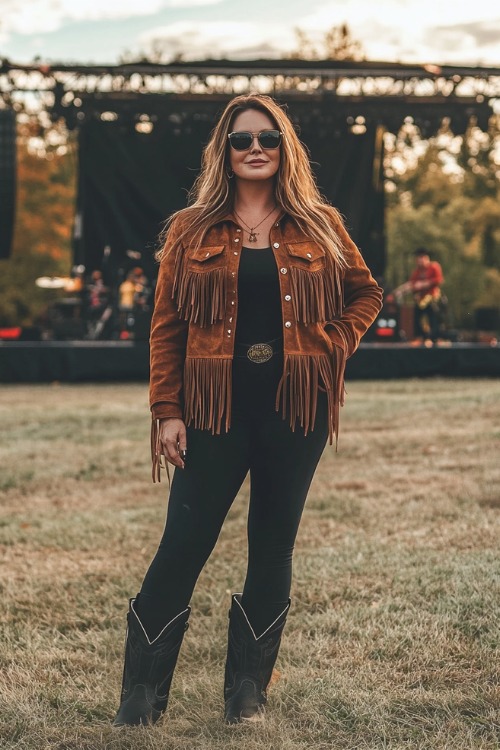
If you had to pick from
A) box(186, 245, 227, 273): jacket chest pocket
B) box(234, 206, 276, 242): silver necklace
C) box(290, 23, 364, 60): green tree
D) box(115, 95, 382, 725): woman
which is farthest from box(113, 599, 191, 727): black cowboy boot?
box(290, 23, 364, 60): green tree

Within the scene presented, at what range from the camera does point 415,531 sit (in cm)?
525

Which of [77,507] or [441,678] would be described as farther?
[77,507]

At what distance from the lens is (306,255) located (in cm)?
262

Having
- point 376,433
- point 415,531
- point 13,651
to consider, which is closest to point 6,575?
point 13,651

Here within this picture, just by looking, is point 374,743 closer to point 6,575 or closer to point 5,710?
point 5,710

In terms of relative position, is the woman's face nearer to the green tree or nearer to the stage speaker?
the stage speaker

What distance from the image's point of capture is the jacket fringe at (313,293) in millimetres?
2574

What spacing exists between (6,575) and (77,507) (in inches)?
61.7

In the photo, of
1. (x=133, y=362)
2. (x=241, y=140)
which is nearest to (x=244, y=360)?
(x=241, y=140)

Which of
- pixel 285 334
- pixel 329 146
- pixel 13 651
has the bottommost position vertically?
pixel 13 651

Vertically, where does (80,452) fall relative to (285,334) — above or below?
below

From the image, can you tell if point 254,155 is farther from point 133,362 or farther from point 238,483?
point 133,362

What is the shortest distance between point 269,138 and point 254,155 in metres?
0.06

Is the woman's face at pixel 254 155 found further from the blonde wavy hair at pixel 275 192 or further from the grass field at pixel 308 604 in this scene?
the grass field at pixel 308 604
